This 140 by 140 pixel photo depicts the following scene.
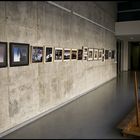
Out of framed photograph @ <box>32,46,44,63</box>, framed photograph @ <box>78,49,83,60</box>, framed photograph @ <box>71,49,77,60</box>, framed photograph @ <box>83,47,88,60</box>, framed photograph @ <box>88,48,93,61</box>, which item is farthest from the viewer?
framed photograph @ <box>88,48,93,61</box>

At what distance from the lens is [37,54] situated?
5.11m

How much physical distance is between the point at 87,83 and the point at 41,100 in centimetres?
356

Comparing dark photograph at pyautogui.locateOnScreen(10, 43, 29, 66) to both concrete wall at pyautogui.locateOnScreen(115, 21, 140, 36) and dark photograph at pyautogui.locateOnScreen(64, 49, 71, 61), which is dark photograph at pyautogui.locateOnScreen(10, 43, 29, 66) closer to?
dark photograph at pyautogui.locateOnScreen(64, 49, 71, 61)

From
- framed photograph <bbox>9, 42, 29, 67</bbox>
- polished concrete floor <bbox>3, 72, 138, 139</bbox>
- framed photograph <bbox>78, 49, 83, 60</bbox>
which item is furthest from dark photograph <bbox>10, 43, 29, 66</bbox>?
framed photograph <bbox>78, 49, 83, 60</bbox>

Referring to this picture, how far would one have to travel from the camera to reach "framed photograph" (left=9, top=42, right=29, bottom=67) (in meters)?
4.25

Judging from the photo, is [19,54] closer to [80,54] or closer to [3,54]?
[3,54]

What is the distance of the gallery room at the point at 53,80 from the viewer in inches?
161

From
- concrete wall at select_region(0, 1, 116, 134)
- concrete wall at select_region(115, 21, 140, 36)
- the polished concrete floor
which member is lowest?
the polished concrete floor

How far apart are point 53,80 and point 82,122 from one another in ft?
5.35

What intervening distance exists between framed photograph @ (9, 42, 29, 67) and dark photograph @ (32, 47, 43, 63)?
247 millimetres

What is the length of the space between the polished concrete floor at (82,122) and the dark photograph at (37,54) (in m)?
1.54

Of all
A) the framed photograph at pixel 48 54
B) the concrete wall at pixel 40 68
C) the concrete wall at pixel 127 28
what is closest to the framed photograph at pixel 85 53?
the concrete wall at pixel 40 68

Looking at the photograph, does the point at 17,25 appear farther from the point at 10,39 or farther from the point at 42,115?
the point at 42,115

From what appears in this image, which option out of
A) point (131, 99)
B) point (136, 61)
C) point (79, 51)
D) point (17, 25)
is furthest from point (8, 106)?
point (136, 61)
